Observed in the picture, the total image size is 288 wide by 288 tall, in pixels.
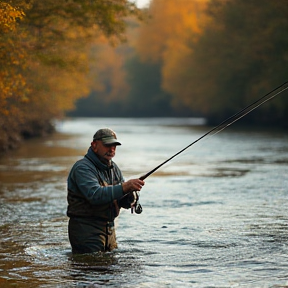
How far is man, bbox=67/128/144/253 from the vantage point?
7.98 m

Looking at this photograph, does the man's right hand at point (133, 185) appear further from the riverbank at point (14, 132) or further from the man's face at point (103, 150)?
the riverbank at point (14, 132)

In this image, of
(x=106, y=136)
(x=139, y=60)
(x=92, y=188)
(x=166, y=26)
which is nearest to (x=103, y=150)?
(x=106, y=136)

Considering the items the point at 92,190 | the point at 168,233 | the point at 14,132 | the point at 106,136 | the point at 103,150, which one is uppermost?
the point at 14,132

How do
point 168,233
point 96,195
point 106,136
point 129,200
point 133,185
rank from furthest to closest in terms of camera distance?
point 168,233 → point 129,200 → point 106,136 → point 96,195 → point 133,185

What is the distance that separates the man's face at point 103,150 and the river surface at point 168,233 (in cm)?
106

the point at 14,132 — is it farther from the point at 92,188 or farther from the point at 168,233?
the point at 92,188

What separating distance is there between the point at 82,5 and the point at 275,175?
6252 millimetres

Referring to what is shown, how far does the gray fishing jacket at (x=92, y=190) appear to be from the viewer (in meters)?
7.96

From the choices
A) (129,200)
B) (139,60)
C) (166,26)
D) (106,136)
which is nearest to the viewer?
(106,136)

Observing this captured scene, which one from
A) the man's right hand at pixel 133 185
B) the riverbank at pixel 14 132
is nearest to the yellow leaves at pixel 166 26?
the riverbank at pixel 14 132

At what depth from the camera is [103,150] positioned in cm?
817

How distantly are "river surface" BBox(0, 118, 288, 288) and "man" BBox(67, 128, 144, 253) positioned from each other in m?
0.24

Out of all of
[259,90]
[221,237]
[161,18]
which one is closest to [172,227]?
[221,237]

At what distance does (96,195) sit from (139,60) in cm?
8337
